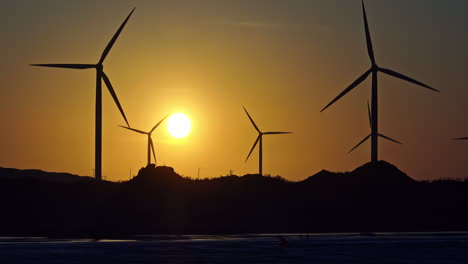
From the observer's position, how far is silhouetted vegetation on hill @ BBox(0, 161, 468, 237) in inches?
4412

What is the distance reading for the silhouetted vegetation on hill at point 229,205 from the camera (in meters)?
112

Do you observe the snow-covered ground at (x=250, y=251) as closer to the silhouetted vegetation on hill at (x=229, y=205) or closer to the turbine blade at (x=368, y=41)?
the silhouetted vegetation on hill at (x=229, y=205)

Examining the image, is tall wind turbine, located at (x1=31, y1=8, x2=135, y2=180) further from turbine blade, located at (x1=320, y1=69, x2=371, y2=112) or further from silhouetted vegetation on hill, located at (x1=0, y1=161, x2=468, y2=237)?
turbine blade, located at (x1=320, y1=69, x2=371, y2=112)

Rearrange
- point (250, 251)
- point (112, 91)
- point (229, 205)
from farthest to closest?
point (229, 205)
point (112, 91)
point (250, 251)

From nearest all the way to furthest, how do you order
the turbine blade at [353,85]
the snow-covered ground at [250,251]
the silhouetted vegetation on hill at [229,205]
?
the snow-covered ground at [250,251] < the silhouetted vegetation on hill at [229,205] < the turbine blade at [353,85]

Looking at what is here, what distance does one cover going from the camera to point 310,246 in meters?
72.2

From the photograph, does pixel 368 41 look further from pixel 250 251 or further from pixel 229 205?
pixel 250 251

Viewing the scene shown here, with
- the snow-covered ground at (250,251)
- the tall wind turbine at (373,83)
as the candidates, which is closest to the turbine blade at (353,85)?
the tall wind turbine at (373,83)

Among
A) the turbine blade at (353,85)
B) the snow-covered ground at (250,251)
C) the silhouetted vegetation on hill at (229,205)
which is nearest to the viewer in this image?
the snow-covered ground at (250,251)

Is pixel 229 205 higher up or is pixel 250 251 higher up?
pixel 229 205

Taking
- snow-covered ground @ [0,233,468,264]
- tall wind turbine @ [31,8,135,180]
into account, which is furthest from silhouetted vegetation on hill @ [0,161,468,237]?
snow-covered ground @ [0,233,468,264]

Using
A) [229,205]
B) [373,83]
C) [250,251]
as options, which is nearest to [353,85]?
[373,83]

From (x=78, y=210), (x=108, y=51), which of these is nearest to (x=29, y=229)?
(x=78, y=210)

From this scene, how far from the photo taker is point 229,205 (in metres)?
123
